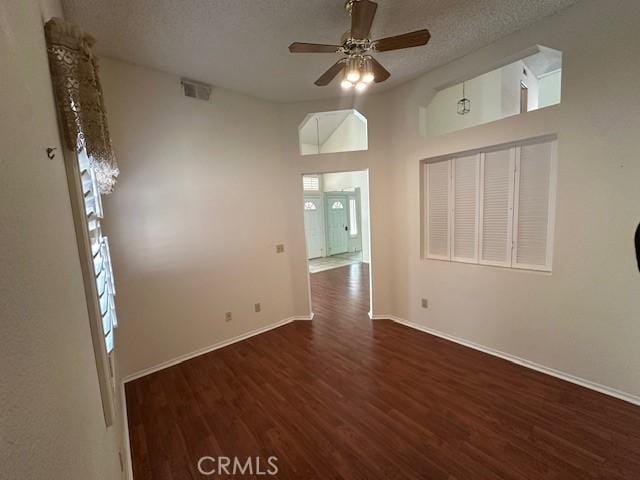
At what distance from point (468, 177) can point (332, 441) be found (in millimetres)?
2648

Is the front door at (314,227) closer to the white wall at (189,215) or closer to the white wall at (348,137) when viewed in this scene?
the white wall at (348,137)

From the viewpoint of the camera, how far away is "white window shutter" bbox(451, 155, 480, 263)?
9.16ft

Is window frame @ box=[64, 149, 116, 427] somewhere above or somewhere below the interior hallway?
above

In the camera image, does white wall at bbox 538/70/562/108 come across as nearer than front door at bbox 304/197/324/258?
Yes

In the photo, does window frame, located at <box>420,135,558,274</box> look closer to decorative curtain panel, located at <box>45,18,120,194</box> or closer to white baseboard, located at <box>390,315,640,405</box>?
white baseboard, located at <box>390,315,640,405</box>

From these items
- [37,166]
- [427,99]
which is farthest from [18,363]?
[427,99]

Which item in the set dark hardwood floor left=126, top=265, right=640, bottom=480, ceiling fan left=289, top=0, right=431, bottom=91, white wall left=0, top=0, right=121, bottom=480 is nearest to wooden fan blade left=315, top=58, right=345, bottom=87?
ceiling fan left=289, top=0, right=431, bottom=91

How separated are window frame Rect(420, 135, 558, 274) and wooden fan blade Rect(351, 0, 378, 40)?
169cm

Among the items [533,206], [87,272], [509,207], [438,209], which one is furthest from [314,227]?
[87,272]

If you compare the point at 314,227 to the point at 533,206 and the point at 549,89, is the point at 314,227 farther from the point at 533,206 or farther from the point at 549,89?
the point at 533,206

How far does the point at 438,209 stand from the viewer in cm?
311

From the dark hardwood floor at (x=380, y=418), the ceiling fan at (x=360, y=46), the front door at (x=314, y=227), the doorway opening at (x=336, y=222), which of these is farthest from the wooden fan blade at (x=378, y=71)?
the front door at (x=314, y=227)

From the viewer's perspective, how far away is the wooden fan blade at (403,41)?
172 centimetres

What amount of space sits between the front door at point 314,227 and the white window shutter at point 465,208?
5222 millimetres
